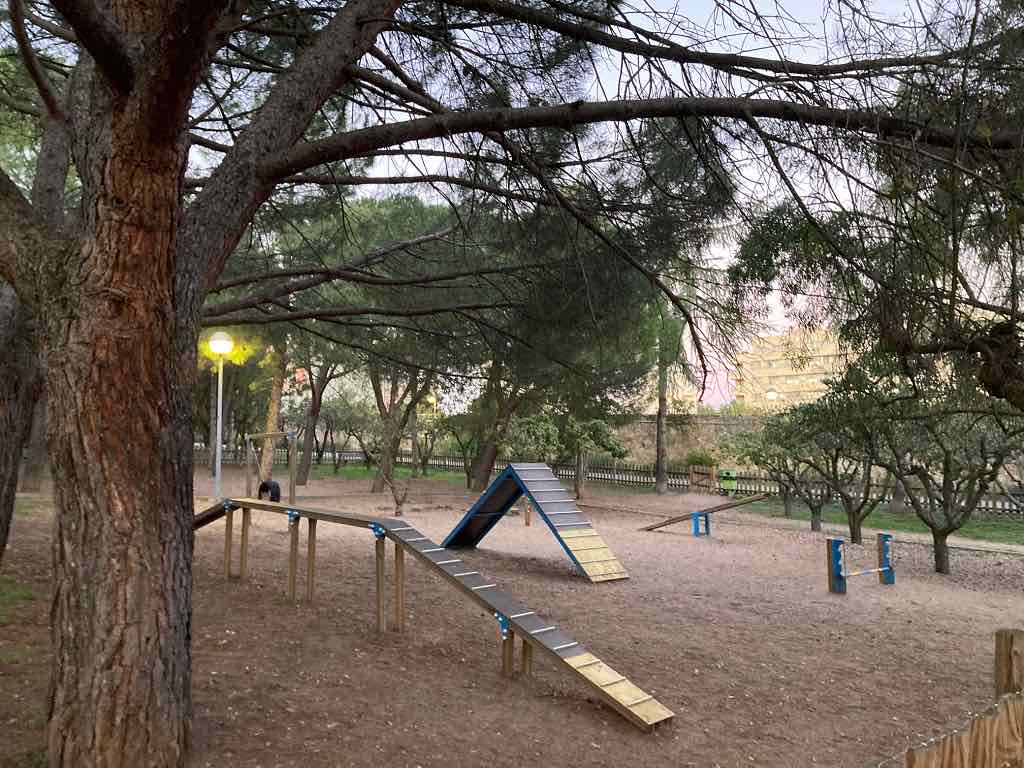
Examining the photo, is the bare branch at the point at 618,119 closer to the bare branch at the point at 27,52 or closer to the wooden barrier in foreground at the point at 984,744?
the bare branch at the point at 27,52

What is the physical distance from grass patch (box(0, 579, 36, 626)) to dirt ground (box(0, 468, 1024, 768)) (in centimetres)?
5

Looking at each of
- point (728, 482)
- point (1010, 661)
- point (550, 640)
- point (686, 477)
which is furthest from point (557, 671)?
point (686, 477)

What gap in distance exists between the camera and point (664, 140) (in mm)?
4191

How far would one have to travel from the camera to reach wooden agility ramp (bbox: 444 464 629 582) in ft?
25.8

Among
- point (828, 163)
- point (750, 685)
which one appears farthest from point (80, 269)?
point (750, 685)

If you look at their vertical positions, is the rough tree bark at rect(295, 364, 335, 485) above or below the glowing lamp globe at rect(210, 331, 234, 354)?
below

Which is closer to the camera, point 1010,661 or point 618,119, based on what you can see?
point 1010,661

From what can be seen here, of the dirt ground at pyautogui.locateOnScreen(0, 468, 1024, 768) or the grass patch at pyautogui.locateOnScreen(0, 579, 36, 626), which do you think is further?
the grass patch at pyautogui.locateOnScreen(0, 579, 36, 626)

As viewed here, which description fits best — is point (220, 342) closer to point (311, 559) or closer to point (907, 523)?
point (311, 559)

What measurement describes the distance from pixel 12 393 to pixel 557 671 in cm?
357

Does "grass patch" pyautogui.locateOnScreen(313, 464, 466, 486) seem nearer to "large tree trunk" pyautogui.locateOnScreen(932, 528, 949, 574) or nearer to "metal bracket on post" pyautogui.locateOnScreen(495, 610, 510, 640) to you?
"large tree trunk" pyautogui.locateOnScreen(932, 528, 949, 574)

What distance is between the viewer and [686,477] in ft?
68.9

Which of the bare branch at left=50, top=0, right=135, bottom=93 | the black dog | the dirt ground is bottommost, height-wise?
the dirt ground

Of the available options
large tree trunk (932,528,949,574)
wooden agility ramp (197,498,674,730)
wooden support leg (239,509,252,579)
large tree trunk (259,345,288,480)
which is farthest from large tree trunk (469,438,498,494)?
wooden agility ramp (197,498,674,730)
